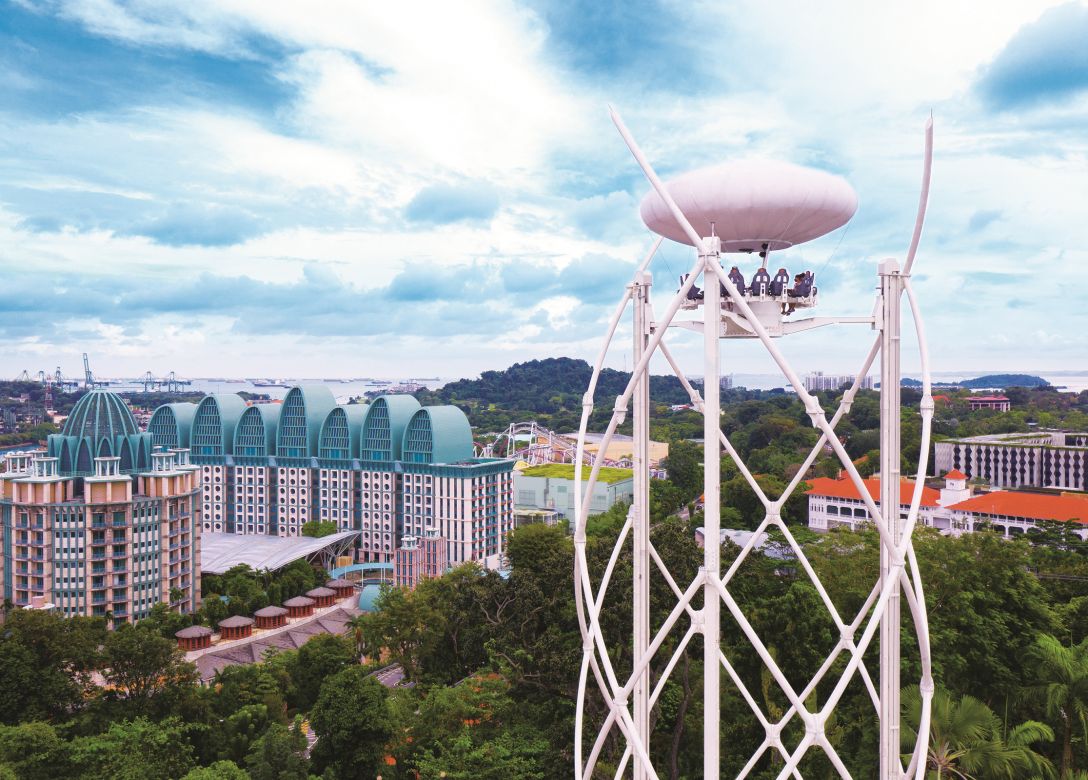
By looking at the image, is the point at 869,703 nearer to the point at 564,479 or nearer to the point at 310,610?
the point at 310,610

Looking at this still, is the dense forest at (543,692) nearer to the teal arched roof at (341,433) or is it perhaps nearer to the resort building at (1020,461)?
the teal arched roof at (341,433)

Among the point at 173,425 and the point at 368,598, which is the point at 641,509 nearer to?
the point at 368,598

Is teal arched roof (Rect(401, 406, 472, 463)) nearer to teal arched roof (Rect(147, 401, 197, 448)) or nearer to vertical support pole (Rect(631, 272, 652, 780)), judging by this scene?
teal arched roof (Rect(147, 401, 197, 448))


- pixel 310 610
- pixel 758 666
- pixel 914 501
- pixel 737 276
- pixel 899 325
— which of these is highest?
pixel 737 276

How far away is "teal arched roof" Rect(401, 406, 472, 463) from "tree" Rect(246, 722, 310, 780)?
30889mm

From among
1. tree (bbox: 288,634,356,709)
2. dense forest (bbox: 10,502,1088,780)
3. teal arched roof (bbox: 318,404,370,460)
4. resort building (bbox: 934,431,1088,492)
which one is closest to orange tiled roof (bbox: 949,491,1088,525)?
resort building (bbox: 934,431,1088,492)

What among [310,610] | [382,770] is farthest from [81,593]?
[382,770]

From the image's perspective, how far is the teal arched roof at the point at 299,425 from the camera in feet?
180

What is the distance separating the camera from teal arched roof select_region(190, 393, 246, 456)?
5681cm

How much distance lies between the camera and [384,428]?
5262cm

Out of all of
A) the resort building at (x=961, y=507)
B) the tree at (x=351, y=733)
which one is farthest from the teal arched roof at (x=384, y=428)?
the tree at (x=351, y=733)

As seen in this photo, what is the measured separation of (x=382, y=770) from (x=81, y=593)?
22.2 m

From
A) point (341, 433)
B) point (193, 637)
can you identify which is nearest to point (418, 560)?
point (341, 433)

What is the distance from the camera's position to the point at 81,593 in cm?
3509
